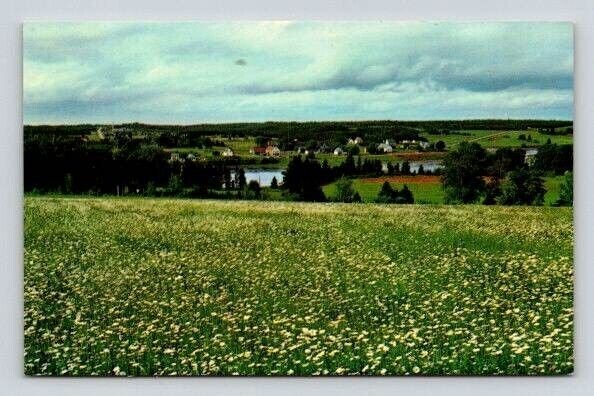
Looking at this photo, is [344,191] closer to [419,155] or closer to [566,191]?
[419,155]

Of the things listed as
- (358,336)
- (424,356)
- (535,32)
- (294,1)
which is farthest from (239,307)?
(535,32)

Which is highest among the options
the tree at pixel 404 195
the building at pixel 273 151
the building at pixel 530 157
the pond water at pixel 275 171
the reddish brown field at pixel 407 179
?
the building at pixel 273 151

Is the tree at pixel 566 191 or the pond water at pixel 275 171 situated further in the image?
the pond water at pixel 275 171

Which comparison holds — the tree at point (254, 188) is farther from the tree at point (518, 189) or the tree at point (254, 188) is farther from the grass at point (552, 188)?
the grass at point (552, 188)

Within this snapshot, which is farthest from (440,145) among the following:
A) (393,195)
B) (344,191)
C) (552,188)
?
(552,188)

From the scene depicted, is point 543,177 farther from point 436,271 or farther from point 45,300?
point 45,300

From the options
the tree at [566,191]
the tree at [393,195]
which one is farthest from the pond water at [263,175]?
the tree at [566,191]

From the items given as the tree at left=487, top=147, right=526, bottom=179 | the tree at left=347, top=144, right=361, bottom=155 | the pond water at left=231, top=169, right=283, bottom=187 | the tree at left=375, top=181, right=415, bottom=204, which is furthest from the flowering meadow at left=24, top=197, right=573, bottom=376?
the tree at left=347, top=144, right=361, bottom=155
